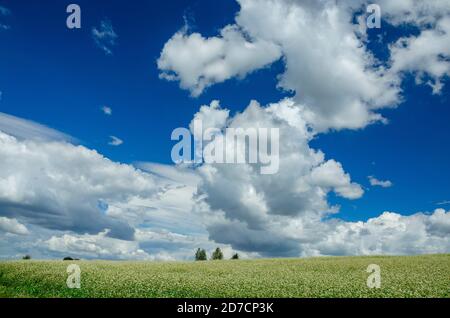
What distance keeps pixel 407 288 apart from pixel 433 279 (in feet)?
28.7

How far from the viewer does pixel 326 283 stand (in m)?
38.4

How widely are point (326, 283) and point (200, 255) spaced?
433ft
